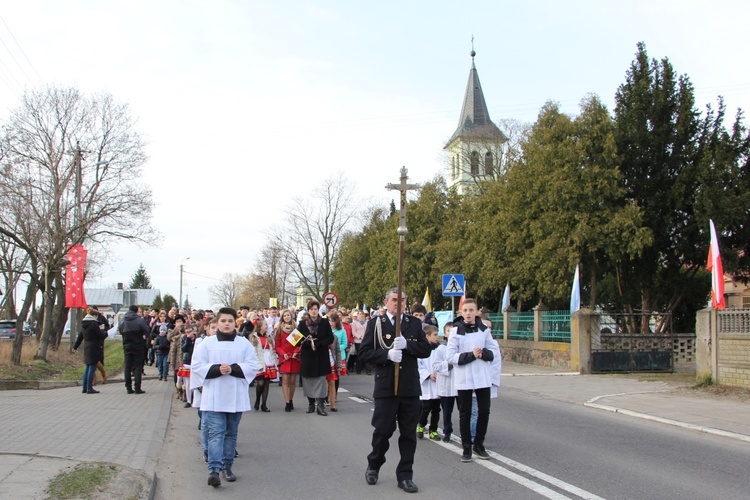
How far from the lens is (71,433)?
966cm

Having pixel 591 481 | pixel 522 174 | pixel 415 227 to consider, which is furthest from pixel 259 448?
pixel 415 227

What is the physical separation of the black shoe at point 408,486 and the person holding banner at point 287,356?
6.43 m

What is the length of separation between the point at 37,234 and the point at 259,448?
64.1 ft

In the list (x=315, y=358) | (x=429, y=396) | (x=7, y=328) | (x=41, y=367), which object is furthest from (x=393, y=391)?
(x=7, y=328)

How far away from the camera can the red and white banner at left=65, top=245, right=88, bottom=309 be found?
2489 centimetres

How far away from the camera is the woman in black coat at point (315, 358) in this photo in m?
12.7

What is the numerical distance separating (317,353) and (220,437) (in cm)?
567

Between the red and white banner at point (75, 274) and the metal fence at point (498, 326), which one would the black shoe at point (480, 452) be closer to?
the red and white banner at point (75, 274)

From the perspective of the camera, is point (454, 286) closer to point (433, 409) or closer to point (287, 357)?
point (287, 357)

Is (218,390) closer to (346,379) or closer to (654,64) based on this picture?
(346,379)

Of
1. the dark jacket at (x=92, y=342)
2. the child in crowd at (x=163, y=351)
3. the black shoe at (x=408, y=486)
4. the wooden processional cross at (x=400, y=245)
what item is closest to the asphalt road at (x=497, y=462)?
the black shoe at (x=408, y=486)

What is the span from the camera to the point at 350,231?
233ft

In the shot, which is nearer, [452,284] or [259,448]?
[259,448]

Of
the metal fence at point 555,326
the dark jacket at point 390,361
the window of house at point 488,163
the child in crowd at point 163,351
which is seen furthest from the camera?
the window of house at point 488,163
